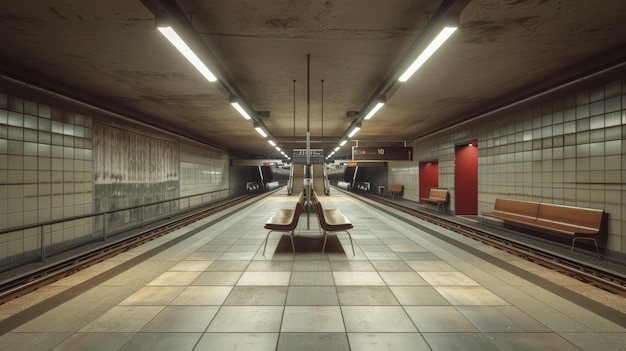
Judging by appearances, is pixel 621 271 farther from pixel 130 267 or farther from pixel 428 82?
pixel 130 267

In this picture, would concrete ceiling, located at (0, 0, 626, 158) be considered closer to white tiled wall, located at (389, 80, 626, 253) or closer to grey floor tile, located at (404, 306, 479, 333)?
white tiled wall, located at (389, 80, 626, 253)

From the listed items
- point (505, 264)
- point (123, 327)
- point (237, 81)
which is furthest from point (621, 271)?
point (237, 81)

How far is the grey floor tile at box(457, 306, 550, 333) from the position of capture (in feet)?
7.63

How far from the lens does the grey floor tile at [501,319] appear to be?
2.33 metres

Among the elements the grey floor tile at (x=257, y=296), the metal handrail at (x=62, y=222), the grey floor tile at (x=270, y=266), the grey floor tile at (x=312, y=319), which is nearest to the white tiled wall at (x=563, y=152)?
the grey floor tile at (x=312, y=319)

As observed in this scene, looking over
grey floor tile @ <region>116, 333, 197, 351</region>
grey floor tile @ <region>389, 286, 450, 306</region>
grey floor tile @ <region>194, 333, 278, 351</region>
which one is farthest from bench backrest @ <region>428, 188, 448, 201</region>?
grey floor tile @ <region>116, 333, 197, 351</region>

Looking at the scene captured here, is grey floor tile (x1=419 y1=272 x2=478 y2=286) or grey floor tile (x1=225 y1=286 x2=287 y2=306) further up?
grey floor tile (x1=419 y1=272 x2=478 y2=286)

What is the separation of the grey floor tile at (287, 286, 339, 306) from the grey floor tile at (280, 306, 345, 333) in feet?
0.28

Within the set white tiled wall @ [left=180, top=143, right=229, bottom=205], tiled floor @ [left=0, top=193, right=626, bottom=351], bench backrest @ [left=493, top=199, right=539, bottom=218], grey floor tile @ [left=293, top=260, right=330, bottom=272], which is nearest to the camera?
tiled floor @ [left=0, top=193, right=626, bottom=351]

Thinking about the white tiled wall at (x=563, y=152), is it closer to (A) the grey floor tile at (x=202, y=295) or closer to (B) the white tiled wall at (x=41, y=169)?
(A) the grey floor tile at (x=202, y=295)

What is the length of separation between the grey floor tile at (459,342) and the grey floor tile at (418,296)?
1.82 feet

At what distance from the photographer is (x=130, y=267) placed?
3.92m

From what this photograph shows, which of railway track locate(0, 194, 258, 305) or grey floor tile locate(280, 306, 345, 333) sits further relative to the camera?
railway track locate(0, 194, 258, 305)

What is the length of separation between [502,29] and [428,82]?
6.72 feet
